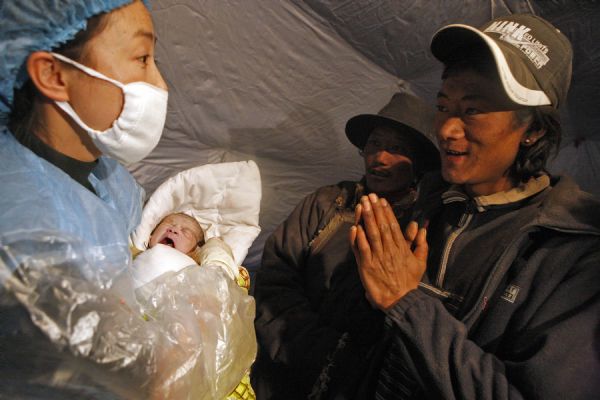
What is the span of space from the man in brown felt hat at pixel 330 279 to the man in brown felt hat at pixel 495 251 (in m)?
0.23

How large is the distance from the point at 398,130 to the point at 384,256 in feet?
2.65

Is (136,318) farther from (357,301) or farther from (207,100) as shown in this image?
(207,100)

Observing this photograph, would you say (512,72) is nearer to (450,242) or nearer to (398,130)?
(450,242)

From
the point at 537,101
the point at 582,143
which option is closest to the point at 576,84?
the point at 582,143

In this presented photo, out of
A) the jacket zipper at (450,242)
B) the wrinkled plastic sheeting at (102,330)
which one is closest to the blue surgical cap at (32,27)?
the wrinkled plastic sheeting at (102,330)

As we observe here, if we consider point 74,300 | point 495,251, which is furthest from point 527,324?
point 74,300

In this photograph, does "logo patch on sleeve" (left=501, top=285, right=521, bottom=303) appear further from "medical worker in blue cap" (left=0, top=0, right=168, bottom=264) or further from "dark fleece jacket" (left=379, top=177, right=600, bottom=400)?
"medical worker in blue cap" (left=0, top=0, right=168, bottom=264)

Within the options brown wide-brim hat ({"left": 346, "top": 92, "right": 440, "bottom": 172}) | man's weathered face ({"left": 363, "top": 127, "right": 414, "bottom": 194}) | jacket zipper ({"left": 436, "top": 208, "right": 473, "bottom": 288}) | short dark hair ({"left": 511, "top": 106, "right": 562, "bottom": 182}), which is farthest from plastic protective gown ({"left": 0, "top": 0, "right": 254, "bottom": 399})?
brown wide-brim hat ({"left": 346, "top": 92, "right": 440, "bottom": 172})

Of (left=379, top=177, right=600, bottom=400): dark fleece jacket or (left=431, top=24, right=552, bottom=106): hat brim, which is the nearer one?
(left=379, top=177, right=600, bottom=400): dark fleece jacket

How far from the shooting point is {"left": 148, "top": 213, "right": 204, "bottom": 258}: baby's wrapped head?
2.00 meters

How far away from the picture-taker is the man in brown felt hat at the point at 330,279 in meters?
1.52

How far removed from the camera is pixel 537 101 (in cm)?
119

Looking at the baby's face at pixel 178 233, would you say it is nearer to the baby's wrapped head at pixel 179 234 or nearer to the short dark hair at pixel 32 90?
the baby's wrapped head at pixel 179 234

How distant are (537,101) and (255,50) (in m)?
1.14
